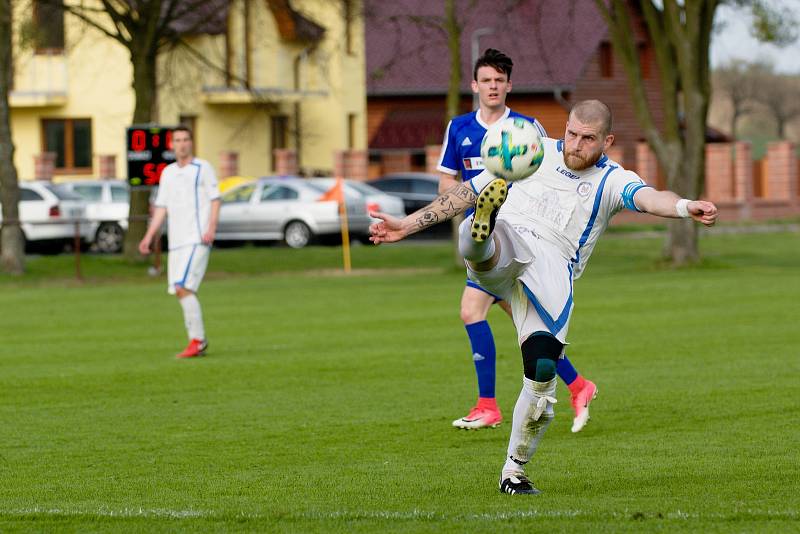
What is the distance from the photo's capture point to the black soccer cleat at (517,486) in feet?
24.9

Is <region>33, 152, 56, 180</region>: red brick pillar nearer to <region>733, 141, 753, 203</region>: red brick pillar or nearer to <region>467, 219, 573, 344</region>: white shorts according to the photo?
<region>733, 141, 753, 203</region>: red brick pillar

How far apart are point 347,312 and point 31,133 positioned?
120 feet

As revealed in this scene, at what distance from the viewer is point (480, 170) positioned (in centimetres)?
1009

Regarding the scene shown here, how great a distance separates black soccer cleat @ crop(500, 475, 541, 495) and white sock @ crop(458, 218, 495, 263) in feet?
3.70

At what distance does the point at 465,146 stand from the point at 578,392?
1776mm

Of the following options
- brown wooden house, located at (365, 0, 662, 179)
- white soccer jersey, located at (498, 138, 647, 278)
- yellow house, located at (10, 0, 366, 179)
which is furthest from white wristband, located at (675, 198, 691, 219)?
brown wooden house, located at (365, 0, 662, 179)

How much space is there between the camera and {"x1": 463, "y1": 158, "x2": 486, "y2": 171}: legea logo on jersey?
33.0 feet

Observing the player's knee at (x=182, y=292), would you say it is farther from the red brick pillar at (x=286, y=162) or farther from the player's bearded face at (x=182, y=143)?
the red brick pillar at (x=286, y=162)

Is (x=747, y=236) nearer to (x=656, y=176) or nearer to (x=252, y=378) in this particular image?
(x=656, y=176)

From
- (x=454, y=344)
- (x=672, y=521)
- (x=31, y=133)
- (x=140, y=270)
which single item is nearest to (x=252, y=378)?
(x=454, y=344)

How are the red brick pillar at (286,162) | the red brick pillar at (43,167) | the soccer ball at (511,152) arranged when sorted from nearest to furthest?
the soccer ball at (511,152)
the red brick pillar at (43,167)
the red brick pillar at (286,162)

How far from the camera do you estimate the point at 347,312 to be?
21172 millimetres

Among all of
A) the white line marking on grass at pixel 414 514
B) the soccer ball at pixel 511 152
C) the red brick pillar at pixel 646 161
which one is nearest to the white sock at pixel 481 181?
the soccer ball at pixel 511 152

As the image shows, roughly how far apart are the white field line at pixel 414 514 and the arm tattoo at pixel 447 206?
1429 mm
